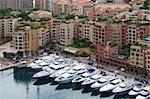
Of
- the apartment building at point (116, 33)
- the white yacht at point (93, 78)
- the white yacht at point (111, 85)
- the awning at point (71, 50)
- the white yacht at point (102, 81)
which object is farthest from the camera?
the awning at point (71, 50)

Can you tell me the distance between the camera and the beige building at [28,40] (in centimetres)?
2039

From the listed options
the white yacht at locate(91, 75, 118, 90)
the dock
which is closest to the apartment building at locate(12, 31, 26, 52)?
the dock

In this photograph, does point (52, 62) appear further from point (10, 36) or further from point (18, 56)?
point (10, 36)

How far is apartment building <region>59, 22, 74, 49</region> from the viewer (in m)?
21.0

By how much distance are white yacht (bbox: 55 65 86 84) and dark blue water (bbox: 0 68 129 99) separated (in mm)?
190

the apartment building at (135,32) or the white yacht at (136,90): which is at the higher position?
the apartment building at (135,32)

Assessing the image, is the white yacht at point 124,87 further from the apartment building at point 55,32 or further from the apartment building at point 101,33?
the apartment building at point 55,32

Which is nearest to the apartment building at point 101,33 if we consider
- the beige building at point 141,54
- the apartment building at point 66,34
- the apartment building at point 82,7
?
the apartment building at point 66,34

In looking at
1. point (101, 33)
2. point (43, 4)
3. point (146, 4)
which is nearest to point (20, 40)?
point (101, 33)

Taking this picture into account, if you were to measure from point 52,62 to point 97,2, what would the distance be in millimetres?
9959

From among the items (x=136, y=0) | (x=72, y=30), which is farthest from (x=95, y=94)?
(x=136, y=0)

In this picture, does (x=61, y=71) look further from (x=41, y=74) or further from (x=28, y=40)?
(x=28, y=40)

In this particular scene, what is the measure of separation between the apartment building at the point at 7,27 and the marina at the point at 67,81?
4734 mm

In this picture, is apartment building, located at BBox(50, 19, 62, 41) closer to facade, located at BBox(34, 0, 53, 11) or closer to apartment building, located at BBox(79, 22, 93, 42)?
apartment building, located at BBox(79, 22, 93, 42)
